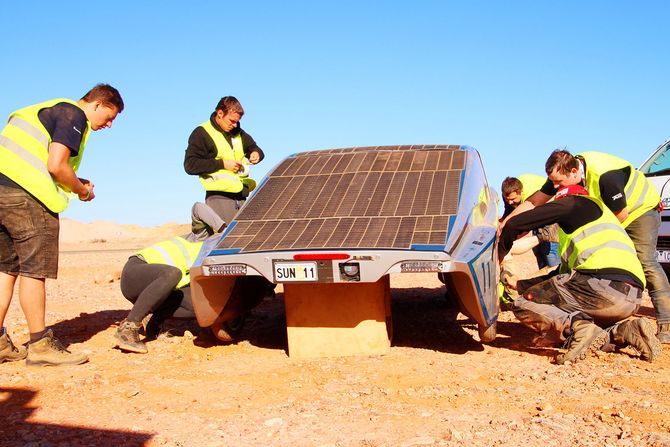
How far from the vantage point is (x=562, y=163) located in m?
5.83

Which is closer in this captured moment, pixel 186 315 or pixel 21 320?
pixel 186 315

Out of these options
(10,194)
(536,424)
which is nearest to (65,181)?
(10,194)

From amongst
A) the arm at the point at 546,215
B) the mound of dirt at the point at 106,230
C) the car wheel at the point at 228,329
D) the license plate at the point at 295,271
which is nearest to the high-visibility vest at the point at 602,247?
the arm at the point at 546,215

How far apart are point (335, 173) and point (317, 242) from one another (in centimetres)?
135

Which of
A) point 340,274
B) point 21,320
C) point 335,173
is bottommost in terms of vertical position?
point 21,320

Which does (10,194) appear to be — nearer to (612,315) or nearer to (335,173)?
(335,173)

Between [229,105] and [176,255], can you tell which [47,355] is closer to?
[176,255]

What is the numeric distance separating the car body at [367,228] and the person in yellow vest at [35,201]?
3.72ft

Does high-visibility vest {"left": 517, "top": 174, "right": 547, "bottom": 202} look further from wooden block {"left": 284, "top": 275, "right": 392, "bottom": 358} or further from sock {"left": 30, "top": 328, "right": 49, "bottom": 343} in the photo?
sock {"left": 30, "top": 328, "right": 49, "bottom": 343}

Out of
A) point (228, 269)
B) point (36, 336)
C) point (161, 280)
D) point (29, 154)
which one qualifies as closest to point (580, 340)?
point (228, 269)

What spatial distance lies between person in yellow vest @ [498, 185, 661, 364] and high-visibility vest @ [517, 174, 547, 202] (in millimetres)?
2568

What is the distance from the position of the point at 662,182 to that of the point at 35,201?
7.22 meters

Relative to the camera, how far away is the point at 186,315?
269 inches

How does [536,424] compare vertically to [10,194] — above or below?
below
